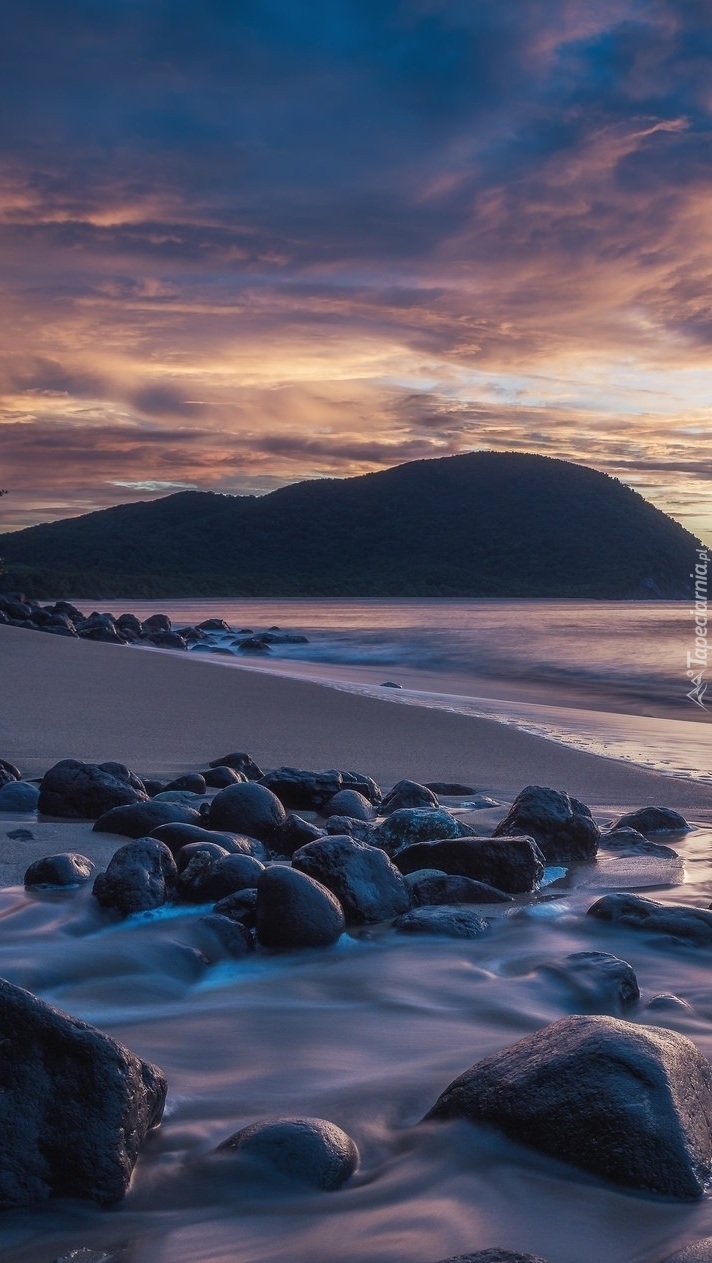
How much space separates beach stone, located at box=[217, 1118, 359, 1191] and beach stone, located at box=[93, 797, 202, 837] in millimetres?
2772

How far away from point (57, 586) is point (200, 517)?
1960 inches

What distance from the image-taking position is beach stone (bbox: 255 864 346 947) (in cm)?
336

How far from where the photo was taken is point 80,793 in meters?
5.14

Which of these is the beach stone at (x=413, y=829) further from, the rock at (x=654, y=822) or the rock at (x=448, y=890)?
the rock at (x=654, y=822)

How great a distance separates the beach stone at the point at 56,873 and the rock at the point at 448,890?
4.17 feet

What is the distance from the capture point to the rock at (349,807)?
5.43 meters

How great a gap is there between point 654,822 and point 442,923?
7.48 feet

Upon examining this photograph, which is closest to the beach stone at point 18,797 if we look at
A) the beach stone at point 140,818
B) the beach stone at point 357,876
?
the beach stone at point 140,818

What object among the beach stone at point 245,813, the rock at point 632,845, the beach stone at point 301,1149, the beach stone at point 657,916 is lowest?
the rock at point 632,845

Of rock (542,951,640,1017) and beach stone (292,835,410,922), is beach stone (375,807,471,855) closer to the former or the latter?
beach stone (292,835,410,922)

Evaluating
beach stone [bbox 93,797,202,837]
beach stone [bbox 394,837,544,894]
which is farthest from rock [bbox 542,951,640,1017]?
beach stone [bbox 93,797,202,837]

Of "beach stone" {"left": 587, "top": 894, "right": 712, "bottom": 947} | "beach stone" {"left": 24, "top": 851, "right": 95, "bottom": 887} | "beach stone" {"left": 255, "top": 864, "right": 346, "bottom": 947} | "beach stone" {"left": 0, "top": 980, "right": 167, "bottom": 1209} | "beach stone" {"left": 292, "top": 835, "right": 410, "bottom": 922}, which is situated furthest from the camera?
"beach stone" {"left": 24, "top": 851, "right": 95, "bottom": 887}

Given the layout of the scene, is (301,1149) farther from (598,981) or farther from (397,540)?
(397,540)

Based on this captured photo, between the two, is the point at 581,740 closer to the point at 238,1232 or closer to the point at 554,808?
the point at 554,808
